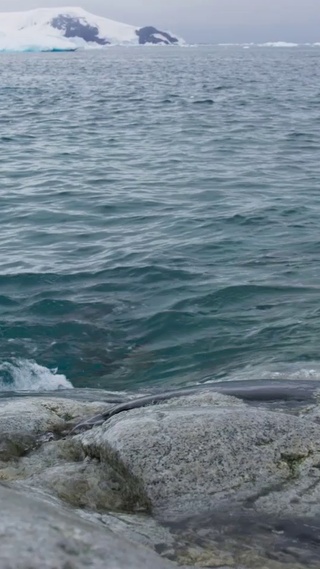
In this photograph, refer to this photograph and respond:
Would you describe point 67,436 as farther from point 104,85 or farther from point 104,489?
point 104,85

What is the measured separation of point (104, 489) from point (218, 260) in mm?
8192

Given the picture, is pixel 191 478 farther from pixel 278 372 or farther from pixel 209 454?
Answer: pixel 278 372

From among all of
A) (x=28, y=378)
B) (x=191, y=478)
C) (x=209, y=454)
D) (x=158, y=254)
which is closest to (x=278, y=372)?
(x=28, y=378)

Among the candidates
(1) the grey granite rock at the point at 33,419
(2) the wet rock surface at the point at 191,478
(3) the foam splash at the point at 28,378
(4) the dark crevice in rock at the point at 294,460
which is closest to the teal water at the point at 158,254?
(3) the foam splash at the point at 28,378

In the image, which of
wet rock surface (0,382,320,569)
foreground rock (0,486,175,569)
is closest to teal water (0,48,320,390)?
wet rock surface (0,382,320,569)

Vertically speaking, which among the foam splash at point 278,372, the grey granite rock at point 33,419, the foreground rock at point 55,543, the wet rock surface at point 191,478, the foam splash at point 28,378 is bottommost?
the foam splash at point 28,378

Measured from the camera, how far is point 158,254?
1277cm

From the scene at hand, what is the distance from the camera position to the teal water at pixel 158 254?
906 cm

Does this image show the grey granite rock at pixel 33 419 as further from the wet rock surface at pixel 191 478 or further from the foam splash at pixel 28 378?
the foam splash at pixel 28 378

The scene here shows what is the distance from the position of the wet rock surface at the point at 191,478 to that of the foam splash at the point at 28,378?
284 cm

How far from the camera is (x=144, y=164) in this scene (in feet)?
67.6

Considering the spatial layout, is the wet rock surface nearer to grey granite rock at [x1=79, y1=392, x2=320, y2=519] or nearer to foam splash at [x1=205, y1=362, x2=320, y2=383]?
grey granite rock at [x1=79, y1=392, x2=320, y2=519]

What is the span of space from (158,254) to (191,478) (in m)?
8.63

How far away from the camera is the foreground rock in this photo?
263 cm
